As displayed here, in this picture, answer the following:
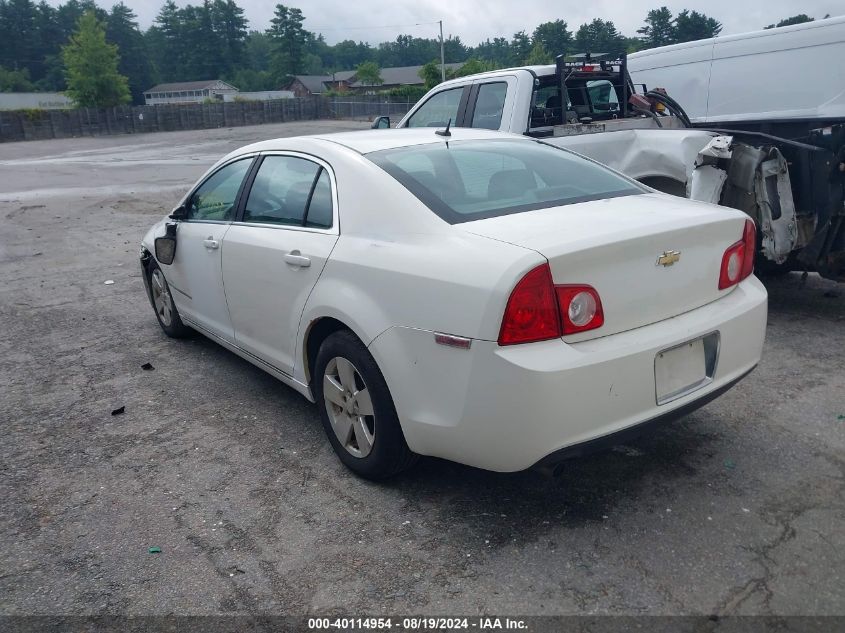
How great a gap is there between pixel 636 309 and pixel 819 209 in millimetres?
3146

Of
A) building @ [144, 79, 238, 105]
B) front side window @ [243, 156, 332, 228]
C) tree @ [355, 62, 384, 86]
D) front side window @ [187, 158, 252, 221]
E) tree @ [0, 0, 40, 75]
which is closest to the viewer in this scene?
front side window @ [243, 156, 332, 228]

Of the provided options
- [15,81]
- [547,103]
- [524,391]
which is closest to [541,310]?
[524,391]

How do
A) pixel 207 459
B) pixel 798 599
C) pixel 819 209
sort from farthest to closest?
1. pixel 819 209
2. pixel 207 459
3. pixel 798 599

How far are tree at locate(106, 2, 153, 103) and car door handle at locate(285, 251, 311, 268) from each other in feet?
358

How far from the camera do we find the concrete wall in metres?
47.2

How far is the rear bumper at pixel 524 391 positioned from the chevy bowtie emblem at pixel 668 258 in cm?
24

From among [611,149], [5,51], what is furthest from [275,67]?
[611,149]

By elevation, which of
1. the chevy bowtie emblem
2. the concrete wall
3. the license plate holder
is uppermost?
the chevy bowtie emblem

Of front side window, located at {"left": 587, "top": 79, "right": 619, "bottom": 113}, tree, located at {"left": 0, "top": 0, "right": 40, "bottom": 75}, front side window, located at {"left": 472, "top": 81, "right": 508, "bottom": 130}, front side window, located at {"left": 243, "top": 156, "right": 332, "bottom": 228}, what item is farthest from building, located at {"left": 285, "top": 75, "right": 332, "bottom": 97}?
front side window, located at {"left": 243, "top": 156, "right": 332, "bottom": 228}

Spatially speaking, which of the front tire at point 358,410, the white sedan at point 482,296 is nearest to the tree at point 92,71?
the white sedan at point 482,296

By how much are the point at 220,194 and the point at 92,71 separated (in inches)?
2727

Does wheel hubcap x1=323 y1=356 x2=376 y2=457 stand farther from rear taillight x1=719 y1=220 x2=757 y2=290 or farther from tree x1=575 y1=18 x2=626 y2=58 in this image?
tree x1=575 y1=18 x2=626 y2=58

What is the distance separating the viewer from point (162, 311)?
6.10 meters

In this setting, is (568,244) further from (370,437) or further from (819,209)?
(819,209)
